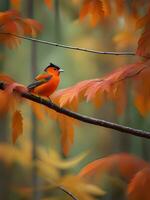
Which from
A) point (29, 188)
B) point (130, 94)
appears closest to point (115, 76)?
point (130, 94)

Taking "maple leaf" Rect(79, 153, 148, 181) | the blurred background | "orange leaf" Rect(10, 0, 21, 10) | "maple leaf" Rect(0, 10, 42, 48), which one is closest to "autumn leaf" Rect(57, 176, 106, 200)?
the blurred background

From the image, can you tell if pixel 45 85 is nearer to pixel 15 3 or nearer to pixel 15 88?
pixel 15 88

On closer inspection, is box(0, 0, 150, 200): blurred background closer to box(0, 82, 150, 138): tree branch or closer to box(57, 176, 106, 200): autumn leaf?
box(57, 176, 106, 200): autumn leaf

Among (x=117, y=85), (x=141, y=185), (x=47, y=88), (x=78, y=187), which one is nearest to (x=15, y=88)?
(x=47, y=88)

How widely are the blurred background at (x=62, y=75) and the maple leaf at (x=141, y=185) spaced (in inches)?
16.2

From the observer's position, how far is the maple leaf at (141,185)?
67 cm

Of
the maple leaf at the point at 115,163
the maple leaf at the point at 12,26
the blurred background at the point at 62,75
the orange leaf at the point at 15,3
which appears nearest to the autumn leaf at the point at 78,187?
the blurred background at the point at 62,75

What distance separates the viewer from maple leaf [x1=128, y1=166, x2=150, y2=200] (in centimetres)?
67

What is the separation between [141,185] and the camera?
2.23 feet

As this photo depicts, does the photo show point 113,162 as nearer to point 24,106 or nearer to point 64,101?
point 64,101

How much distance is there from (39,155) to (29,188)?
0.38 ft

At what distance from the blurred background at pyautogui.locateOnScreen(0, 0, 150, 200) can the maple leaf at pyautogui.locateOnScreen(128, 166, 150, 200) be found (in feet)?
1.35

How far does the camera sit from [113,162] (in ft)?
2.47

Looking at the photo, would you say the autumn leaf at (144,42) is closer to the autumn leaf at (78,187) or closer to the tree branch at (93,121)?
the tree branch at (93,121)
